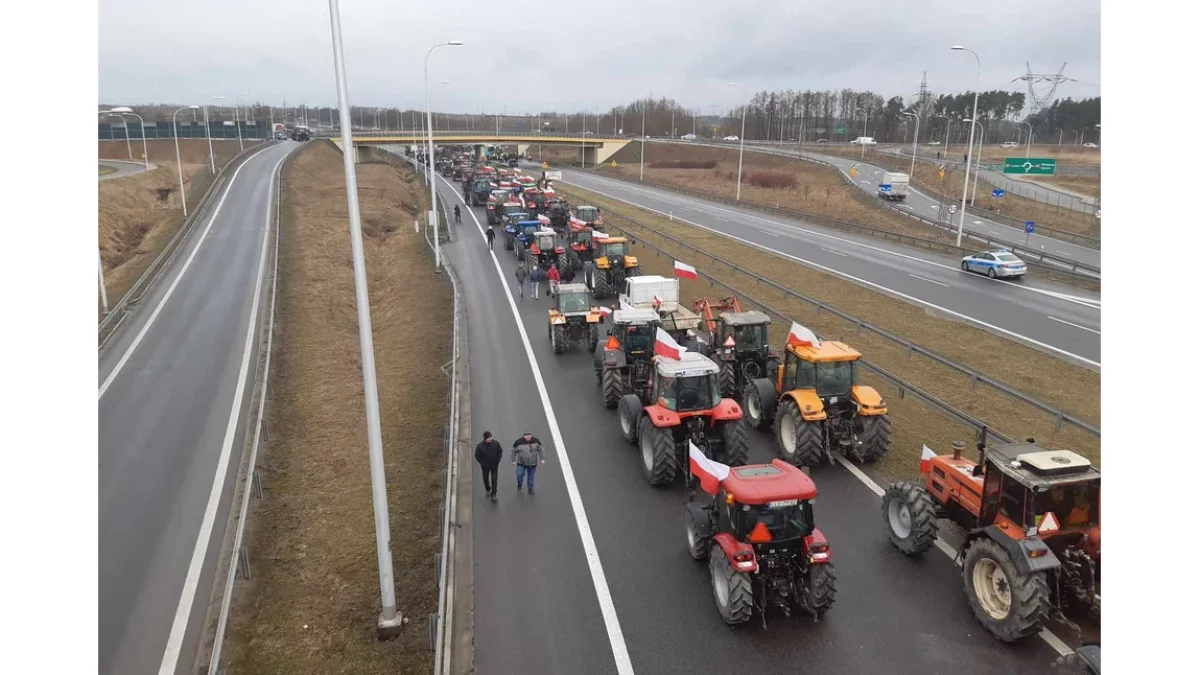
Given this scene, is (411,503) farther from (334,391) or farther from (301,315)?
(301,315)

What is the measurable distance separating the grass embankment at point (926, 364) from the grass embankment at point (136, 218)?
2637 centimetres

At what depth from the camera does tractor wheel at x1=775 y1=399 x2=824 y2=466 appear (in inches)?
548

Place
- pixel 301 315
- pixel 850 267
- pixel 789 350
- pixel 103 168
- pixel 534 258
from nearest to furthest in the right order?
pixel 789 350 < pixel 301 315 < pixel 534 258 < pixel 850 267 < pixel 103 168

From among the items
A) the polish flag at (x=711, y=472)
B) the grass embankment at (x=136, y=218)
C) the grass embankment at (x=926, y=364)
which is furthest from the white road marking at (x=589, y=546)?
the grass embankment at (x=136, y=218)

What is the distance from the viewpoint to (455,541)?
1189cm

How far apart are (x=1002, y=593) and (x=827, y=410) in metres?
5.37

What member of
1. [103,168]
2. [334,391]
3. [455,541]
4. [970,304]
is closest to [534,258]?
[334,391]

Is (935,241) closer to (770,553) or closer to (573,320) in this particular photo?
(573,320)

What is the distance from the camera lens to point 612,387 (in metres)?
17.8

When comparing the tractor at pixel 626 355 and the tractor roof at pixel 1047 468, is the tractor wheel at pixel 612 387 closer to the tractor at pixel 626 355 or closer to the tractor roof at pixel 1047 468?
the tractor at pixel 626 355

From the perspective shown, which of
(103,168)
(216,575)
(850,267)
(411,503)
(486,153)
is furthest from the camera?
(486,153)

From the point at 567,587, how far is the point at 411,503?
437 cm

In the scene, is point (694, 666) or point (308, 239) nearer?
point (694, 666)

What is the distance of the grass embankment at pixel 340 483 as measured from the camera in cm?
996
